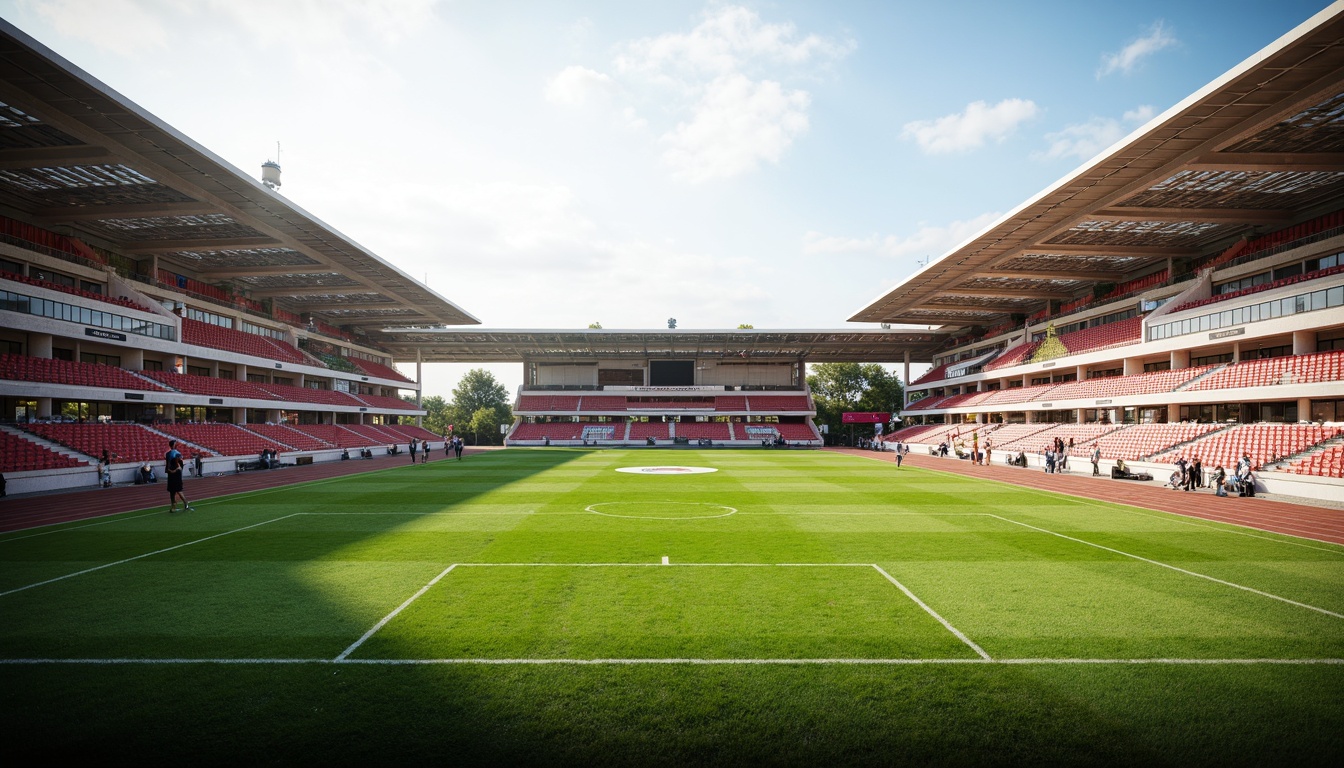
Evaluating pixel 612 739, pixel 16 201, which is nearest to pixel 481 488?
pixel 612 739

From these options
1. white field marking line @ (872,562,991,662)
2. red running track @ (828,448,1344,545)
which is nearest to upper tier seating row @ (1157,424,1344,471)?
red running track @ (828,448,1344,545)

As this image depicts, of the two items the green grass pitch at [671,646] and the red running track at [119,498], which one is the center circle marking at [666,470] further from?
the green grass pitch at [671,646]

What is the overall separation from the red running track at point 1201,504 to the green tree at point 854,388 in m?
70.0

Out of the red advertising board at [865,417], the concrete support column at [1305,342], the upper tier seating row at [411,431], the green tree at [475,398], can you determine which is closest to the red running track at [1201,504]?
the concrete support column at [1305,342]

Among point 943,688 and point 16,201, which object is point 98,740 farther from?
point 16,201

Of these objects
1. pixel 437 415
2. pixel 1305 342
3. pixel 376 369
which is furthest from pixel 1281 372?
pixel 437 415

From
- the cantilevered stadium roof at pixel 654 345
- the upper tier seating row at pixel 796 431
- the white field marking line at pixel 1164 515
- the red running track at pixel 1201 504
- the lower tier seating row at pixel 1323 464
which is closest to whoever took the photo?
the white field marking line at pixel 1164 515

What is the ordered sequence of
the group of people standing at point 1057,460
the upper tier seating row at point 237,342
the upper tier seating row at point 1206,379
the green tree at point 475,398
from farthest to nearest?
the green tree at point 475,398 < the upper tier seating row at point 237,342 < the group of people standing at point 1057,460 < the upper tier seating row at point 1206,379

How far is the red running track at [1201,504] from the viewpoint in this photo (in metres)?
15.9

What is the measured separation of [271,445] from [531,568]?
3525cm

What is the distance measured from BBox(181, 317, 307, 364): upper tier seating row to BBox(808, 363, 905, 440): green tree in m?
78.2

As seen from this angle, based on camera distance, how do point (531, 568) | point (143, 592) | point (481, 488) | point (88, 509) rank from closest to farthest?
1. point (143, 592)
2. point (531, 568)
3. point (88, 509)
4. point (481, 488)

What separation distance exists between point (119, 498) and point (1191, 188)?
5041 cm

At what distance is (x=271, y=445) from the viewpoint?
122ft
